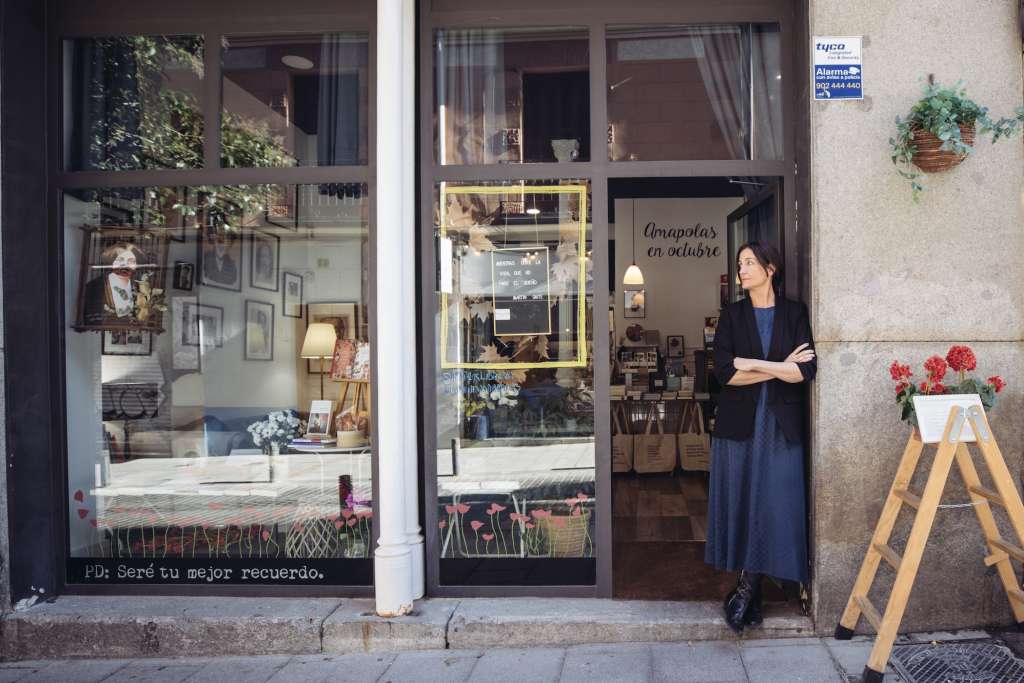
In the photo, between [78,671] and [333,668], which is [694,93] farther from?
[78,671]

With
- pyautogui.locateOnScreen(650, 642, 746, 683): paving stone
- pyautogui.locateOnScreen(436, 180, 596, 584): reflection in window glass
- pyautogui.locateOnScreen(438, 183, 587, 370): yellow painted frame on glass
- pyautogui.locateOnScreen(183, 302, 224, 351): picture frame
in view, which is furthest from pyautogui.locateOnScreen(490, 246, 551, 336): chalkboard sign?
pyautogui.locateOnScreen(183, 302, 224, 351): picture frame

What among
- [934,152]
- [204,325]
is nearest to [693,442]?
[934,152]

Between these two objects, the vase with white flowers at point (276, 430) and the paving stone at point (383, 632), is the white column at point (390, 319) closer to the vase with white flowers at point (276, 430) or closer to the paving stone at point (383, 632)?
the paving stone at point (383, 632)

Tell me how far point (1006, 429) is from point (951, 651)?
113 cm

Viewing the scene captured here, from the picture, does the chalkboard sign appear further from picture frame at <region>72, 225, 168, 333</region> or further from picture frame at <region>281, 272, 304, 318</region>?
picture frame at <region>72, 225, 168, 333</region>

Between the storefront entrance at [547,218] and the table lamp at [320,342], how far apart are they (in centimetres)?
118

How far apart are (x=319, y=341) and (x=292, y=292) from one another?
539 mm

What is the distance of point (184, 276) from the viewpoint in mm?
4820

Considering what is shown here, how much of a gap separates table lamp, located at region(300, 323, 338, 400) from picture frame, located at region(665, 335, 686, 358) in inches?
211

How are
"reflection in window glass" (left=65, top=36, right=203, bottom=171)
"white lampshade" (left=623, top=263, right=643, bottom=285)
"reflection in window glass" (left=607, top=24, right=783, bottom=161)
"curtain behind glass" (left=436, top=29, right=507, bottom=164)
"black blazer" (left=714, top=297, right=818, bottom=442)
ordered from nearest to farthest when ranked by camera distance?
"black blazer" (left=714, top=297, right=818, bottom=442) → "reflection in window glass" (left=607, top=24, right=783, bottom=161) → "curtain behind glass" (left=436, top=29, right=507, bottom=164) → "reflection in window glass" (left=65, top=36, right=203, bottom=171) → "white lampshade" (left=623, top=263, right=643, bottom=285)

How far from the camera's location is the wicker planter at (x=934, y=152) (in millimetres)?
3199

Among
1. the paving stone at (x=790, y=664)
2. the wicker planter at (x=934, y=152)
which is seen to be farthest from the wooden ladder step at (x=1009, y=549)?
the wicker planter at (x=934, y=152)

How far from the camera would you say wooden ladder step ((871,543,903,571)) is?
116 inches

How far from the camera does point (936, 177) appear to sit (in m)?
3.37
